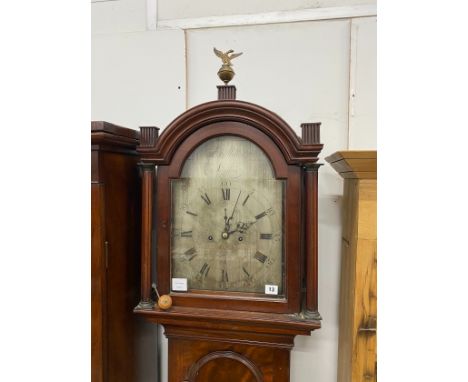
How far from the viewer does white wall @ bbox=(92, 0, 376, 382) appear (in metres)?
1.38

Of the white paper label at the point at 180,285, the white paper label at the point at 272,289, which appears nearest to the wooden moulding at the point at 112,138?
the white paper label at the point at 180,285

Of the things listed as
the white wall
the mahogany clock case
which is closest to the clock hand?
the mahogany clock case

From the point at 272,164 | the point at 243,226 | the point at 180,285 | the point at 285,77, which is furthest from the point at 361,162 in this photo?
the point at 180,285

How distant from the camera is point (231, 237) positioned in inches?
43.4

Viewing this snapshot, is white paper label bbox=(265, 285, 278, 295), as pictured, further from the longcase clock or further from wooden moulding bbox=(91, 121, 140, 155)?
wooden moulding bbox=(91, 121, 140, 155)

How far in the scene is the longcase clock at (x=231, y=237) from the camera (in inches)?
41.5

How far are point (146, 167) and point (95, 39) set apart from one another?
89cm

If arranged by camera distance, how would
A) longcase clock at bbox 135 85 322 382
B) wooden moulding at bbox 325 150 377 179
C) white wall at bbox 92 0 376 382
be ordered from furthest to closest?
white wall at bbox 92 0 376 382
longcase clock at bbox 135 85 322 382
wooden moulding at bbox 325 150 377 179

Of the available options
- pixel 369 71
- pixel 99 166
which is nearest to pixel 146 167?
pixel 99 166

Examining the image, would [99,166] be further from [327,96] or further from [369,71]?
[369,71]

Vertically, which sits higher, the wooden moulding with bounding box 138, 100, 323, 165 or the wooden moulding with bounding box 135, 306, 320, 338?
the wooden moulding with bounding box 138, 100, 323, 165

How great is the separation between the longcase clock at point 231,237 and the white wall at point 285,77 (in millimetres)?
396

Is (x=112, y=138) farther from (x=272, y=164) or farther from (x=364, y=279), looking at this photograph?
(x=364, y=279)

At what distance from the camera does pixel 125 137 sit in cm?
118
